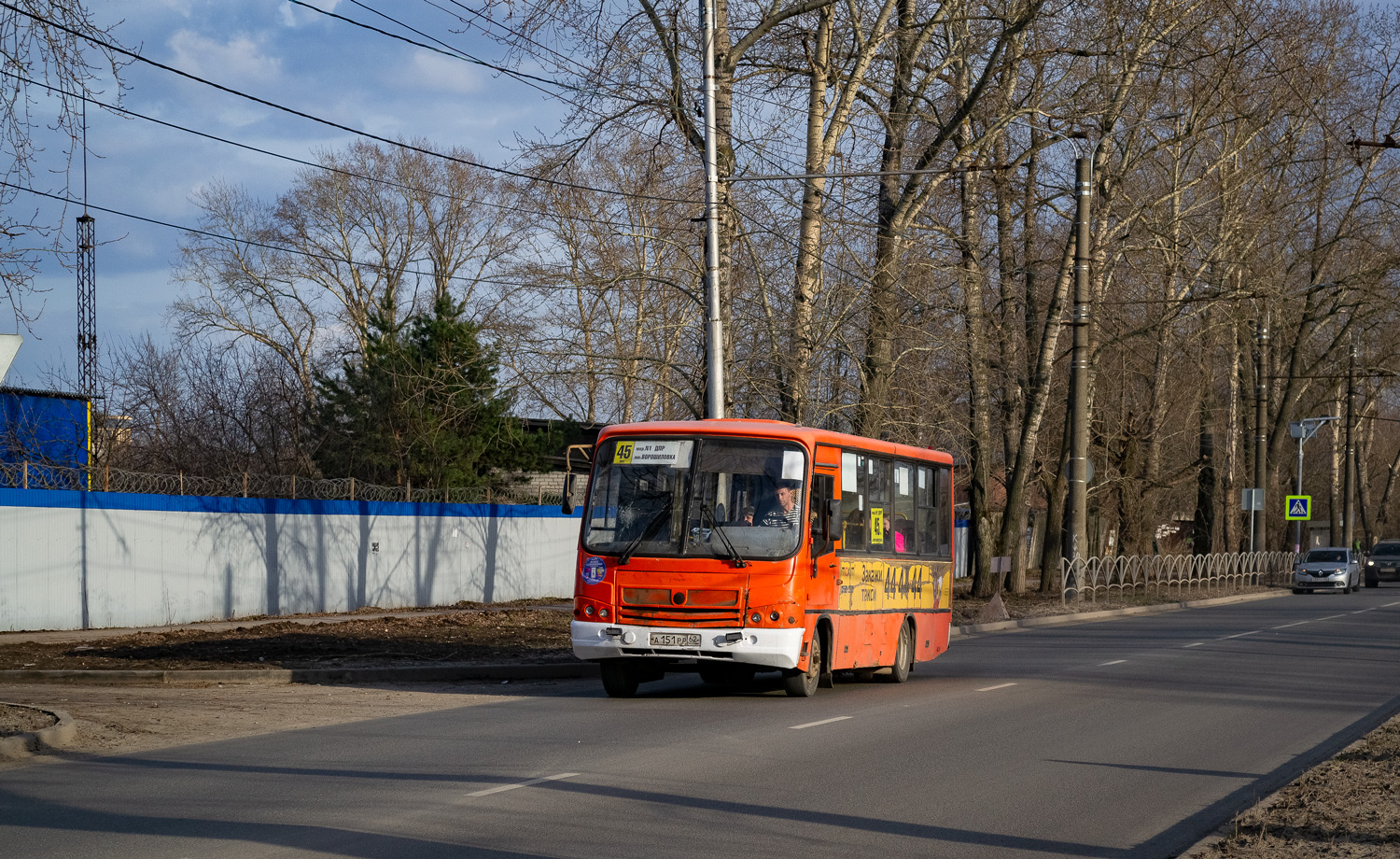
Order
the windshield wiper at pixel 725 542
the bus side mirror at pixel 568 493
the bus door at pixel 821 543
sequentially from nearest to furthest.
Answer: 1. the windshield wiper at pixel 725 542
2. the bus door at pixel 821 543
3. the bus side mirror at pixel 568 493

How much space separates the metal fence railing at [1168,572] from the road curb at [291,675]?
62.6 feet

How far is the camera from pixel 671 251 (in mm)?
26938

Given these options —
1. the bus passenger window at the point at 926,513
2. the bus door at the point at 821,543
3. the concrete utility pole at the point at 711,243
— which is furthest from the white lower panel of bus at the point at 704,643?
the concrete utility pole at the point at 711,243

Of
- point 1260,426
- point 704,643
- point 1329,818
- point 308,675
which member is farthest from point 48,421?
point 1260,426

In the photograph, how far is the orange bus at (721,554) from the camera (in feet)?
47.8

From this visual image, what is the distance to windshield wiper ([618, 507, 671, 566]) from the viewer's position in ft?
48.6

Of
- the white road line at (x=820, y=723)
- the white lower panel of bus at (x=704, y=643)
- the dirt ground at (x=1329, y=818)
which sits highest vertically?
the white lower panel of bus at (x=704, y=643)

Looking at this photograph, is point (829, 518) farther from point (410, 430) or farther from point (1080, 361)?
point (410, 430)

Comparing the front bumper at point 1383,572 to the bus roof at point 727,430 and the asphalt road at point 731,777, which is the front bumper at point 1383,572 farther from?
the bus roof at point 727,430

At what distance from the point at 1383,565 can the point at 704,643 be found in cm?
5473

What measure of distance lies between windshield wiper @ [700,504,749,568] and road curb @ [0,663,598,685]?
4608 millimetres

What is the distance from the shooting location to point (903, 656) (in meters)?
18.2

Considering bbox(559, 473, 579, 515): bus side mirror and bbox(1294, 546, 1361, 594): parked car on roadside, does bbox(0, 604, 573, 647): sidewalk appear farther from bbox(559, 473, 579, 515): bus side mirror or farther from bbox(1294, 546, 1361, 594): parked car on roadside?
bbox(1294, 546, 1361, 594): parked car on roadside

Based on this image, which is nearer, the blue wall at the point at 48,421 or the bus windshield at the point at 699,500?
the bus windshield at the point at 699,500
